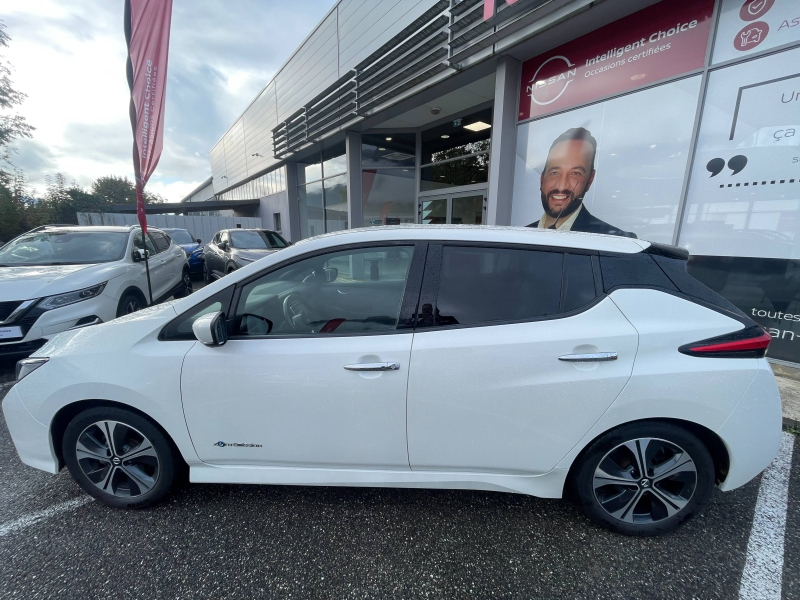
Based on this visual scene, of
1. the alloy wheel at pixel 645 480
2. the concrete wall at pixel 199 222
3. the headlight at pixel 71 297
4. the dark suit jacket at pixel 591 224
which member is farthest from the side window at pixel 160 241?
the concrete wall at pixel 199 222

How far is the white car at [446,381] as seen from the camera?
1.59 m

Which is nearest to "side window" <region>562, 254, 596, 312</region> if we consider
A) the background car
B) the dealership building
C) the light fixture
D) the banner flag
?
the dealership building

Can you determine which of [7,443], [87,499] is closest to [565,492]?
[87,499]

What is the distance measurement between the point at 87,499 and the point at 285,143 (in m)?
14.7

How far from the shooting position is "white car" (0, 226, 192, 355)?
3.36m

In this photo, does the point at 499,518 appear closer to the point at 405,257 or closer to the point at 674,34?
the point at 405,257

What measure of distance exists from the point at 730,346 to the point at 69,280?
595 centimetres

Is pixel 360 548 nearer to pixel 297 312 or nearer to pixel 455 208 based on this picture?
pixel 297 312

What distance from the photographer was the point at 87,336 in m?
1.93

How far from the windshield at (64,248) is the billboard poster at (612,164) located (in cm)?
687

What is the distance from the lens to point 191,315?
1810 mm

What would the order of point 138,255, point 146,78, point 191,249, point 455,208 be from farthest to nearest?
1. point 191,249
2. point 455,208
3. point 146,78
4. point 138,255

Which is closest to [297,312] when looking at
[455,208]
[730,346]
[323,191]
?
[730,346]

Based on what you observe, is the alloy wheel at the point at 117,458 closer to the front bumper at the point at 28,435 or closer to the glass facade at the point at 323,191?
the front bumper at the point at 28,435
